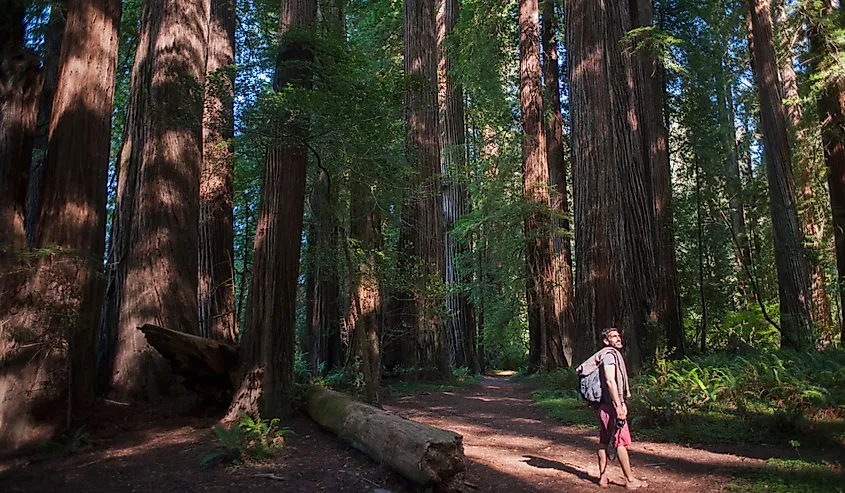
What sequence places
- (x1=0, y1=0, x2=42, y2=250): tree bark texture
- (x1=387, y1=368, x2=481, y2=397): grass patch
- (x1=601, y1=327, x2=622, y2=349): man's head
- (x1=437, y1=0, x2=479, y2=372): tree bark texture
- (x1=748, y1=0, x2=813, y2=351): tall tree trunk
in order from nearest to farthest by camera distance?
1. (x1=601, y1=327, x2=622, y2=349): man's head
2. (x1=0, y1=0, x2=42, y2=250): tree bark texture
3. (x1=748, y1=0, x2=813, y2=351): tall tree trunk
4. (x1=387, y1=368, x2=481, y2=397): grass patch
5. (x1=437, y1=0, x2=479, y2=372): tree bark texture

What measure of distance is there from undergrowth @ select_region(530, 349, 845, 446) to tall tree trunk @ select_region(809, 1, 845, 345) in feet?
19.2

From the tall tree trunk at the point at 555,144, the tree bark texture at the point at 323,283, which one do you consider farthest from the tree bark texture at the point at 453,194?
the tree bark texture at the point at 323,283

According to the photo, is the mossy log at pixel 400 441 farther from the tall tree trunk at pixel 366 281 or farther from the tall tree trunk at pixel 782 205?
the tall tree trunk at pixel 782 205

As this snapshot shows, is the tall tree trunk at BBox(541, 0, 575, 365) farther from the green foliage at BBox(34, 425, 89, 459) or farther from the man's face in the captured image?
the green foliage at BBox(34, 425, 89, 459)

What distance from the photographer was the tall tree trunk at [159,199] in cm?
803

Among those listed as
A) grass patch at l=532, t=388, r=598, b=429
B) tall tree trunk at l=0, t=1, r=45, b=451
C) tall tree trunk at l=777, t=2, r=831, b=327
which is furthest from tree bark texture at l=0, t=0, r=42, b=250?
tall tree trunk at l=777, t=2, r=831, b=327

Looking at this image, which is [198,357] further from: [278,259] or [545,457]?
[545,457]

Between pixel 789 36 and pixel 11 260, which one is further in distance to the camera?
pixel 789 36

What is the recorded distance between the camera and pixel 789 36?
15.8m

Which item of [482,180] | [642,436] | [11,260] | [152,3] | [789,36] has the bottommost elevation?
[642,436]

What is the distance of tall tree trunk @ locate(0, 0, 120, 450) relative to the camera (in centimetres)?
631

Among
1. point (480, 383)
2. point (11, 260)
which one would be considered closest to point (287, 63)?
point (11, 260)

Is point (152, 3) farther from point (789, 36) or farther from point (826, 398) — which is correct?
point (789, 36)

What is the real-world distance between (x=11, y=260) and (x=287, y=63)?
413cm
